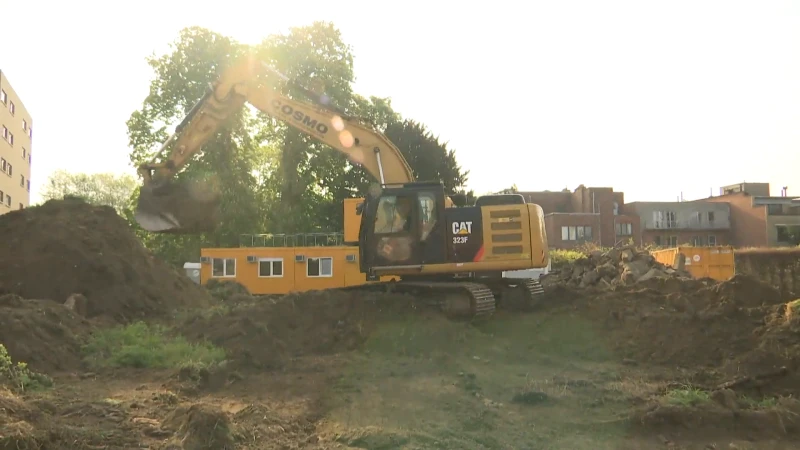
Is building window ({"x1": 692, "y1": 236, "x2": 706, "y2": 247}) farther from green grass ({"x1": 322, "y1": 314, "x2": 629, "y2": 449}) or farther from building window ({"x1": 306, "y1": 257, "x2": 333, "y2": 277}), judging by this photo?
green grass ({"x1": 322, "y1": 314, "x2": 629, "y2": 449})

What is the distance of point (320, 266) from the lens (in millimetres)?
23516

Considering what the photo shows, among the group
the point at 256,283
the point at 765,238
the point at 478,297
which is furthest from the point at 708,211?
the point at 478,297

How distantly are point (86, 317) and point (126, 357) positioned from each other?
144 inches

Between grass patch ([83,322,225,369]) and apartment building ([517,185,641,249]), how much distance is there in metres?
48.3

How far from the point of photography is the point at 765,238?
59812 millimetres

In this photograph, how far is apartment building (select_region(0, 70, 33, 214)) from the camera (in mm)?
46562

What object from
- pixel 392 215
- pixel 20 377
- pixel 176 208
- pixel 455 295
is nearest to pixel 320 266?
pixel 176 208

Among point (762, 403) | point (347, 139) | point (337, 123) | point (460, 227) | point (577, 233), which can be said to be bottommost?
point (762, 403)

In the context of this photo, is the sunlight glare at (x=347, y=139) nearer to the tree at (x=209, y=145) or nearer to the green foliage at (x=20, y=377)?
the green foliage at (x=20, y=377)

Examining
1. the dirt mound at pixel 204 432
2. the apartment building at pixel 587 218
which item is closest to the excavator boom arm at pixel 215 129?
the dirt mound at pixel 204 432

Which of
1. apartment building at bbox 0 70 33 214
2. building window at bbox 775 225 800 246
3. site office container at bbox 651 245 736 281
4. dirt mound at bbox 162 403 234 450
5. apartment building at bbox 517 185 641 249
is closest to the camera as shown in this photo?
dirt mound at bbox 162 403 234 450

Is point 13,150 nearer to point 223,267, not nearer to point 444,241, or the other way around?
point 223,267

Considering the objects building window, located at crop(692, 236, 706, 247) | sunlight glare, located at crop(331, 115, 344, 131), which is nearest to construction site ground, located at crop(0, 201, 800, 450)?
sunlight glare, located at crop(331, 115, 344, 131)

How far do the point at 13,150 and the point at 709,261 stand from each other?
162 feet
